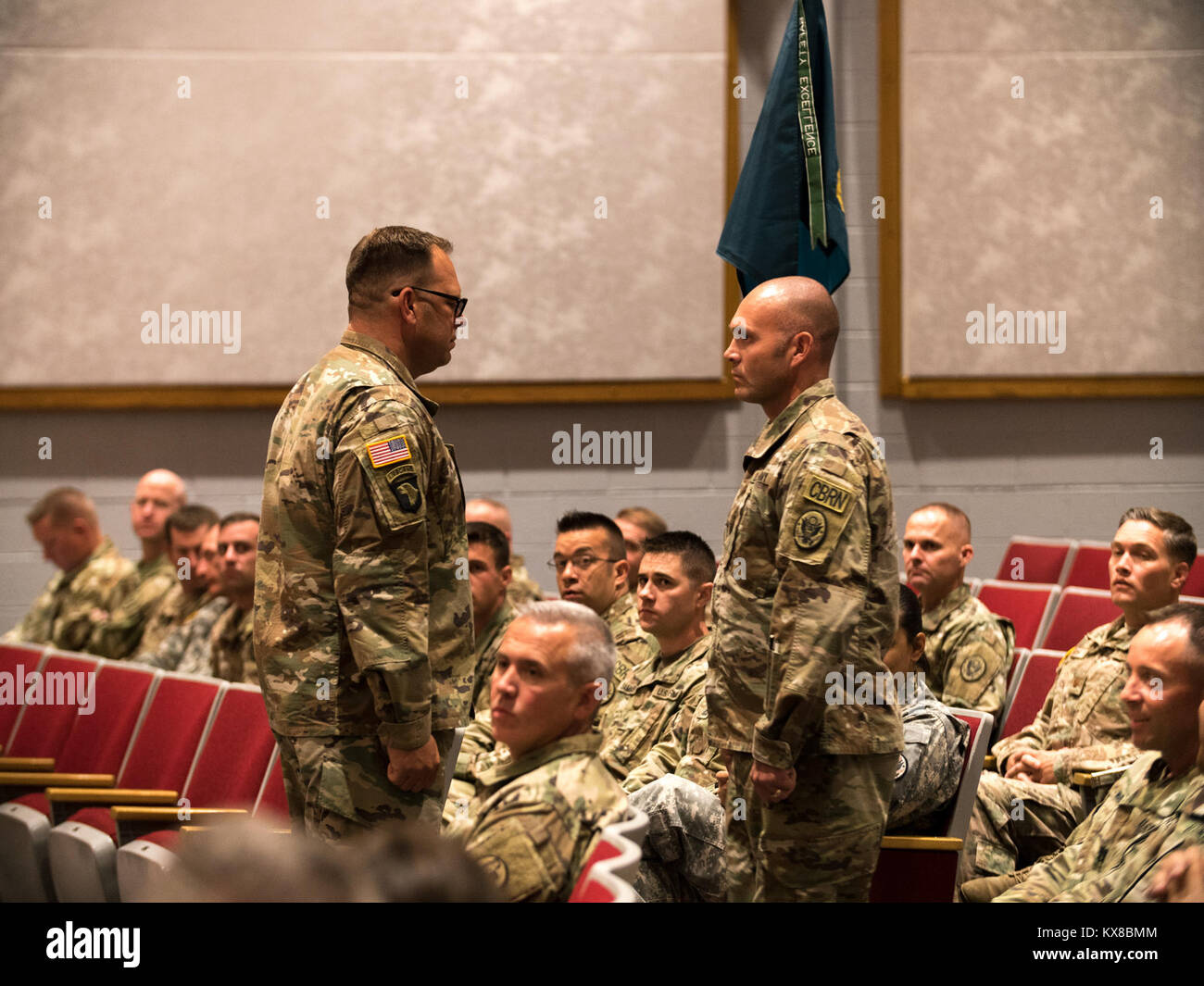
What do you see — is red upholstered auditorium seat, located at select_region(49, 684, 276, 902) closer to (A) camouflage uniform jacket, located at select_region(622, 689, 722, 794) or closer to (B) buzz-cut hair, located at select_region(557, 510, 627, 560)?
(A) camouflage uniform jacket, located at select_region(622, 689, 722, 794)

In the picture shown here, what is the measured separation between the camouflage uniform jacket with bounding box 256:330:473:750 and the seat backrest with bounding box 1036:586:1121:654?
8.16 feet

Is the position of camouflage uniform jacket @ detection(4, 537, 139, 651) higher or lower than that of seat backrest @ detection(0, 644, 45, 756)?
higher

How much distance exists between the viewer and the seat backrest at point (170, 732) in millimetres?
2926

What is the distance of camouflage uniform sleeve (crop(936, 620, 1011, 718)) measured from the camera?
10.8ft

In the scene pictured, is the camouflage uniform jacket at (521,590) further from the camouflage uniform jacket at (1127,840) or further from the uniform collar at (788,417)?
the camouflage uniform jacket at (1127,840)

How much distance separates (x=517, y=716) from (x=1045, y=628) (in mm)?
2716

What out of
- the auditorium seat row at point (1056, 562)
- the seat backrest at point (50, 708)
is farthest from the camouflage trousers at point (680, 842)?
the auditorium seat row at point (1056, 562)

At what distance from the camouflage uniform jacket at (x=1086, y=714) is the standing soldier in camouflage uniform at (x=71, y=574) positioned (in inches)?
134

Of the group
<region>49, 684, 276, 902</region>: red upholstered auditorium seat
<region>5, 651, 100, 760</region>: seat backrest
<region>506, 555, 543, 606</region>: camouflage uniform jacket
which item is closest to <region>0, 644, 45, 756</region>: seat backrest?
<region>5, 651, 100, 760</region>: seat backrest

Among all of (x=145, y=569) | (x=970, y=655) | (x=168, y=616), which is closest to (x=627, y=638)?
(x=970, y=655)
